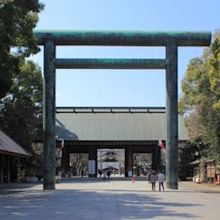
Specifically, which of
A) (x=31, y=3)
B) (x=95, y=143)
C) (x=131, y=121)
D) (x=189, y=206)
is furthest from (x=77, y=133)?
(x=189, y=206)

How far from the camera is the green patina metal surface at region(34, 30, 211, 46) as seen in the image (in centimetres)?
4069

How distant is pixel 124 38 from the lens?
40.7 metres

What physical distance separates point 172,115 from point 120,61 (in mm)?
5241

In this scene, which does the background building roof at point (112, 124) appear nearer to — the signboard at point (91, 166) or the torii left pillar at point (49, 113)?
the signboard at point (91, 166)

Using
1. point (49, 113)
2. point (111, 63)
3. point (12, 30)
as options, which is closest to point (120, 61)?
point (111, 63)

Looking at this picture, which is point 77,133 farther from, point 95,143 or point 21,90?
point 21,90

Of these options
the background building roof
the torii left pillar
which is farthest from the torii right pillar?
the background building roof

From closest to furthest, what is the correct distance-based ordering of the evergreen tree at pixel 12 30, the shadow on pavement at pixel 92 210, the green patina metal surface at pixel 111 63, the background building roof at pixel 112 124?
1. the shadow on pavement at pixel 92 210
2. the evergreen tree at pixel 12 30
3. the green patina metal surface at pixel 111 63
4. the background building roof at pixel 112 124

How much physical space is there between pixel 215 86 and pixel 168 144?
16.8 ft

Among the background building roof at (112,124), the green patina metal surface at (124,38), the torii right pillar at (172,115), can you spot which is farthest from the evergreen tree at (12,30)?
the background building roof at (112,124)

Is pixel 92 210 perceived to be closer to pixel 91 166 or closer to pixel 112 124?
pixel 91 166

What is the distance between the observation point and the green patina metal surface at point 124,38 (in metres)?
40.7

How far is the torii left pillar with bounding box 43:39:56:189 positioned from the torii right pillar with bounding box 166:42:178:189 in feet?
26.2

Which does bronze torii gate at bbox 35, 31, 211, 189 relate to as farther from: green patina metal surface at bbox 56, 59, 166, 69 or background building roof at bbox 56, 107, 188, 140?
background building roof at bbox 56, 107, 188, 140
